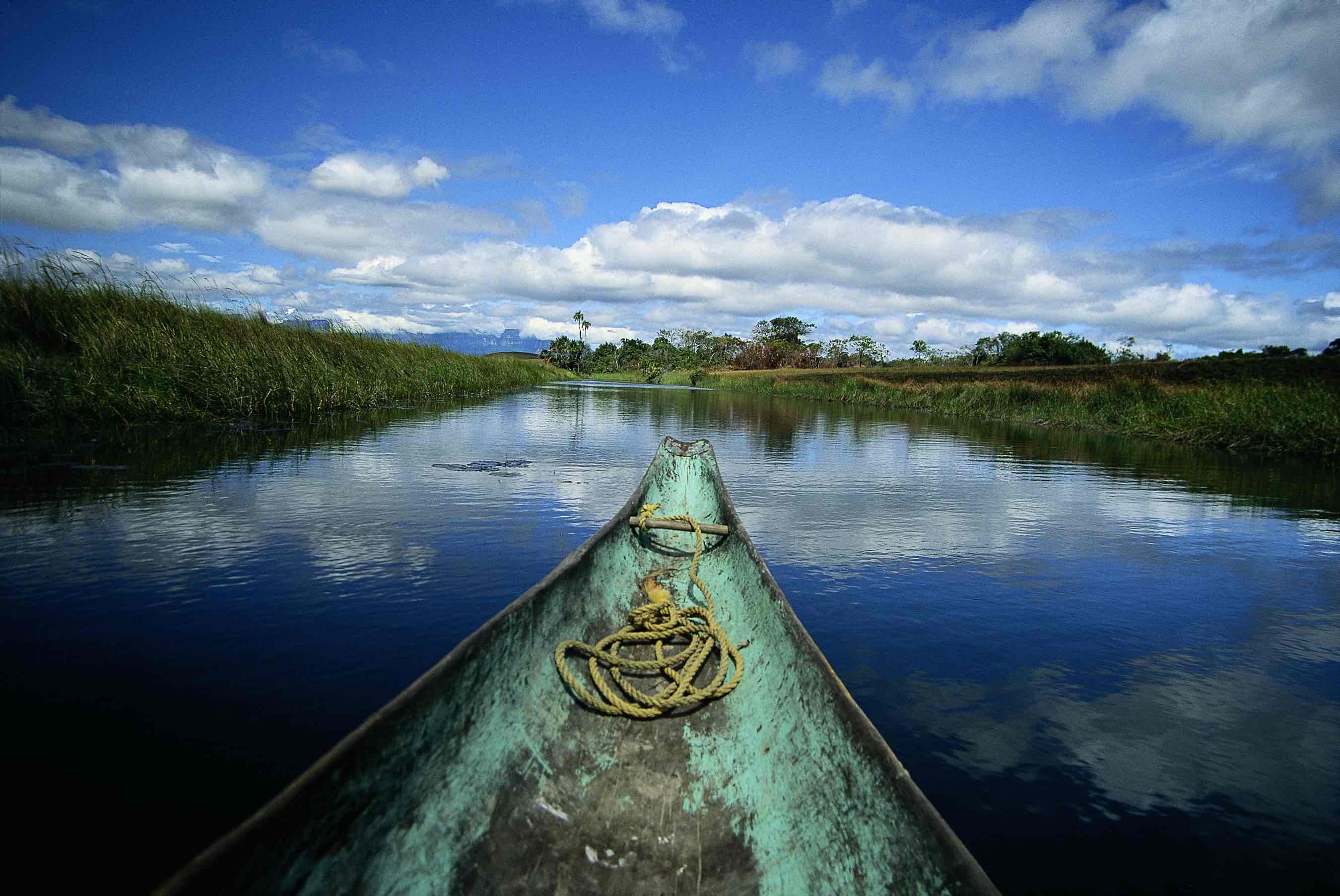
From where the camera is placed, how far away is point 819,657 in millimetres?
2145

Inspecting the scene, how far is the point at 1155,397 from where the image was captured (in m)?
17.9

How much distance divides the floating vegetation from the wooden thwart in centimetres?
517

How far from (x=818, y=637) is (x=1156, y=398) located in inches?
726

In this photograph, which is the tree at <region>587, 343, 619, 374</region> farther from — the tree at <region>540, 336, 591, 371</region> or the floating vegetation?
the floating vegetation

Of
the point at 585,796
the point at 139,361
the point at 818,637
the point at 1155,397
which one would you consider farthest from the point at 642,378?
the point at 585,796

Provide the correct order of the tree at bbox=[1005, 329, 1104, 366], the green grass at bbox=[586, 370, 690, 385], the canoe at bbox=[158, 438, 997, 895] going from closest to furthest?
the canoe at bbox=[158, 438, 997, 895], the tree at bbox=[1005, 329, 1104, 366], the green grass at bbox=[586, 370, 690, 385]

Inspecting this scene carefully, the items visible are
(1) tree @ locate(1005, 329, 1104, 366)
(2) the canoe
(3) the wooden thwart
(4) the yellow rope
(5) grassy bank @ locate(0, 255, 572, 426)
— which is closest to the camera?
(2) the canoe

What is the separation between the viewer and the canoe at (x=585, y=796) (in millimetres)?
1438

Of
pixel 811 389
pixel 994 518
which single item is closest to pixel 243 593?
pixel 994 518

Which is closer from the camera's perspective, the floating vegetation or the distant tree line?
the floating vegetation

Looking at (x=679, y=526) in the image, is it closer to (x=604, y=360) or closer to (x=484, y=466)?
(x=484, y=466)

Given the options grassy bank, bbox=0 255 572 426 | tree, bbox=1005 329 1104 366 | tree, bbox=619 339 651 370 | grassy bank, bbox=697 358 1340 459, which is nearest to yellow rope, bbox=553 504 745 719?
grassy bank, bbox=0 255 572 426

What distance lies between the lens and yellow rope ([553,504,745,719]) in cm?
219

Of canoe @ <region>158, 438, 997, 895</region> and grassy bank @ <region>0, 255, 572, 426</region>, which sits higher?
grassy bank @ <region>0, 255, 572, 426</region>
